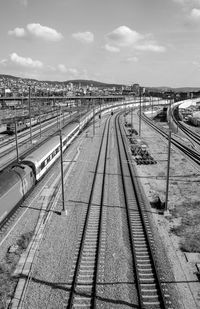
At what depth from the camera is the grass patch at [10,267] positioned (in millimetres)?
14563

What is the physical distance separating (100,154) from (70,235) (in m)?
28.3

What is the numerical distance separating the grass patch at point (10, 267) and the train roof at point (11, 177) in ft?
11.8

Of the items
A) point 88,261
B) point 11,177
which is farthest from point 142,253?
point 11,177

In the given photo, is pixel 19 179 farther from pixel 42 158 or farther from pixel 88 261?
pixel 88 261

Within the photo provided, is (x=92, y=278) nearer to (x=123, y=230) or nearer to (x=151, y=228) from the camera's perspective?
(x=123, y=230)

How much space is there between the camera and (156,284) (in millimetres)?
15273

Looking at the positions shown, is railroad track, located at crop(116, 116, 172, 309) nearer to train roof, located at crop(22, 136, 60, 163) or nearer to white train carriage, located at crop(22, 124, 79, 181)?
white train carriage, located at crop(22, 124, 79, 181)

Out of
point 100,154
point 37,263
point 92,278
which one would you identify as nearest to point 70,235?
point 37,263

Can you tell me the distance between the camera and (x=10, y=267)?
16797 millimetres

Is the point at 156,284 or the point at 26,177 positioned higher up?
the point at 26,177

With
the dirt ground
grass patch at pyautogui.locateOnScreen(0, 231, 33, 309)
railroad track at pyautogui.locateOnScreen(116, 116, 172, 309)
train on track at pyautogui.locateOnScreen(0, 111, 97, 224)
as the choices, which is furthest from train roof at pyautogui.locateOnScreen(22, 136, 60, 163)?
the dirt ground

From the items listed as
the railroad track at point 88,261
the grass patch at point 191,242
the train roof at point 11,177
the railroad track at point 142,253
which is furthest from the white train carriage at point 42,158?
the grass patch at point 191,242

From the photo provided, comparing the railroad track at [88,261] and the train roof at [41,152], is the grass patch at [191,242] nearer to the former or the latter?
the railroad track at [88,261]

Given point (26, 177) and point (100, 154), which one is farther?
point (100, 154)
